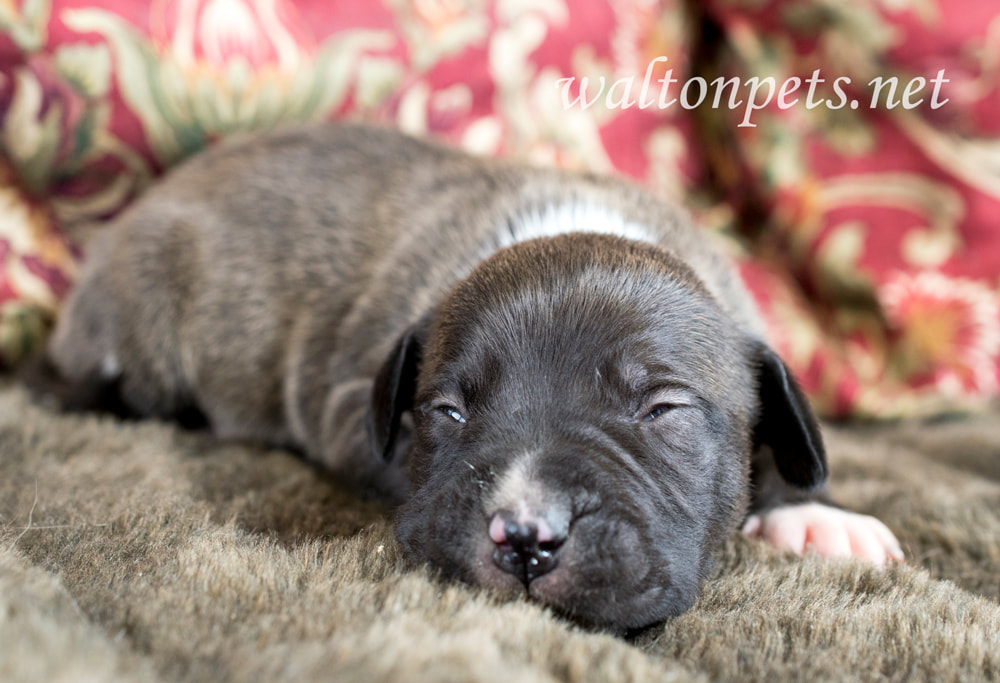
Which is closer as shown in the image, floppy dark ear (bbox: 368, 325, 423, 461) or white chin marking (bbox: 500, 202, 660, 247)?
floppy dark ear (bbox: 368, 325, 423, 461)

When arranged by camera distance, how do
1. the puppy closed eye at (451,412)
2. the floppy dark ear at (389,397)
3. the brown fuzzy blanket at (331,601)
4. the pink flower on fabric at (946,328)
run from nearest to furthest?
the brown fuzzy blanket at (331,601) → the puppy closed eye at (451,412) → the floppy dark ear at (389,397) → the pink flower on fabric at (946,328)

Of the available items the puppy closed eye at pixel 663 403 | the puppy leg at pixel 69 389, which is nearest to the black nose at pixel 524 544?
the puppy closed eye at pixel 663 403

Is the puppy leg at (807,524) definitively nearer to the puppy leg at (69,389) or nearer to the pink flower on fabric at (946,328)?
→ the pink flower on fabric at (946,328)

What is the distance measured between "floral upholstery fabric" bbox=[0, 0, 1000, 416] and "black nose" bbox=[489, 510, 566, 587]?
2.33m

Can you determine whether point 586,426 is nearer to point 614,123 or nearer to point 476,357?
point 476,357

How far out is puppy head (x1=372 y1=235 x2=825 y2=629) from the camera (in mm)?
1554

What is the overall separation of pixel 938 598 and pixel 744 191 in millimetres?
2735

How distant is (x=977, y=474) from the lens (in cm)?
283

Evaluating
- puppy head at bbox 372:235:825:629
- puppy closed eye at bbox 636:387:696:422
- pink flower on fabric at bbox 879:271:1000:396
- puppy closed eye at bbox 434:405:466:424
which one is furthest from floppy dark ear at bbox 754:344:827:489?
pink flower on fabric at bbox 879:271:1000:396

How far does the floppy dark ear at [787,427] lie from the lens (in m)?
2.13

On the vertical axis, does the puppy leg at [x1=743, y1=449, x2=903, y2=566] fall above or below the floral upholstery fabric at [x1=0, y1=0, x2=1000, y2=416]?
below

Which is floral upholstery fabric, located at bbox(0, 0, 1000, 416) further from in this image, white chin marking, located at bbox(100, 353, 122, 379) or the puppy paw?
the puppy paw

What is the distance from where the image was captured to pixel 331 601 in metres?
1.38

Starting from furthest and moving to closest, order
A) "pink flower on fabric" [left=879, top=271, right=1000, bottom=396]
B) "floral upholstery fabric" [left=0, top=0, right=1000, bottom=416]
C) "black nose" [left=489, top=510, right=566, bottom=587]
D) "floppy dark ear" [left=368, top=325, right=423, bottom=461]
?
"pink flower on fabric" [left=879, top=271, right=1000, bottom=396]
"floral upholstery fabric" [left=0, top=0, right=1000, bottom=416]
"floppy dark ear" [left=368, top=325, right=423, bottom=461]
"black nose" [left=489, top=510, right=566, bottom=587]
